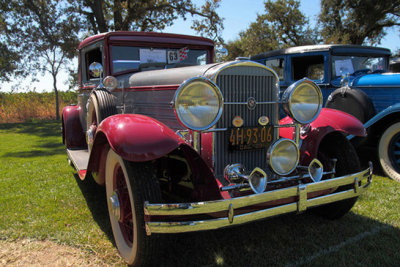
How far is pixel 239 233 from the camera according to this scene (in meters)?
2.68

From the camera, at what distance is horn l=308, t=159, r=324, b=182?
228 cm

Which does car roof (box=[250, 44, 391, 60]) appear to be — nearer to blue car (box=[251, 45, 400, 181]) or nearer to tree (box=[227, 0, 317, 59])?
blue car (box=[251, 45, 400, 181])

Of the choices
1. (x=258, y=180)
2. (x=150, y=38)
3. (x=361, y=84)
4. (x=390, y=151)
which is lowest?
(x=390, y=151)

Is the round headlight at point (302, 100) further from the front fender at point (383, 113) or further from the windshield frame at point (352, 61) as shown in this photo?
the windshield frame at point (352, 61)

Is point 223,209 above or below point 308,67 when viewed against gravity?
below

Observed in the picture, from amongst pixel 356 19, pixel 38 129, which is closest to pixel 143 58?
pixel 38 129

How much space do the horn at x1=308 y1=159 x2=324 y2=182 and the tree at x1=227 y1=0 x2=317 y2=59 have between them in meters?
19.1

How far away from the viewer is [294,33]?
66.5ft

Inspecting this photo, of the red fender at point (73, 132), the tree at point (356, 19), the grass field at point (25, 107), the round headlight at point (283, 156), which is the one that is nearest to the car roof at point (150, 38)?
the red fender at point (73, 132)

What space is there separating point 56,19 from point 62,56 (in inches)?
72.4

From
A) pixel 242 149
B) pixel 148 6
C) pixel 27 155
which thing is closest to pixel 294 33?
pixel 148 6

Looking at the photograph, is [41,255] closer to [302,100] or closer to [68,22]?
[302,100]

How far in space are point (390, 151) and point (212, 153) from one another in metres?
3.18

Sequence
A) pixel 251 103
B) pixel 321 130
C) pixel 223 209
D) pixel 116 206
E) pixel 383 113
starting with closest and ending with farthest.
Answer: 1. pixel 223 209
2. pixel 116 206
3. pixel 251 103
4. pixel 321 130
5. pixel 383 113
